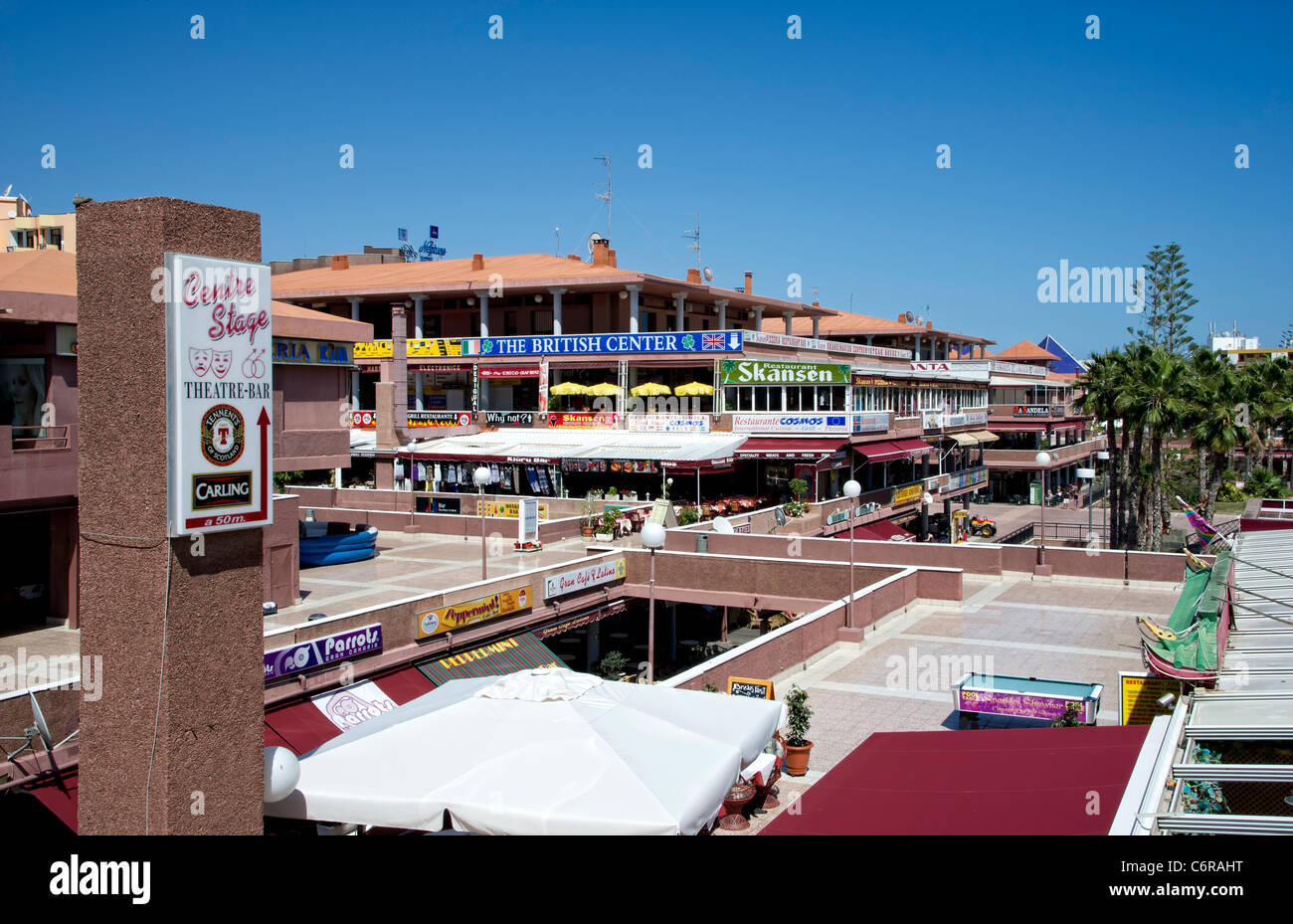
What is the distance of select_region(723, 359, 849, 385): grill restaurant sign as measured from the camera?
4038cm

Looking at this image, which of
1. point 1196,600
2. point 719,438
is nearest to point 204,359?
point 1196,600

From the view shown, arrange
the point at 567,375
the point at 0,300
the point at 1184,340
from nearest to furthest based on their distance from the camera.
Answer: the point at 0,300 → the point at 567,375 → the point at 1184,340

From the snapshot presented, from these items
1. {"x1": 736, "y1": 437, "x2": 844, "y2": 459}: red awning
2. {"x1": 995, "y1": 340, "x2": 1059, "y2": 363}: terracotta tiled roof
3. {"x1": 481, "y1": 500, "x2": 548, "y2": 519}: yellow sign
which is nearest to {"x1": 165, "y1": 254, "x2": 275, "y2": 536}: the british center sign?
{"x1": 481, "y1": 500, "x2": 548, "y2": 519}: yellow sign

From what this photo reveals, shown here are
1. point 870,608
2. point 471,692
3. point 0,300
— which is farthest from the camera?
point 870,608

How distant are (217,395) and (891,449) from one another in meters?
37.6

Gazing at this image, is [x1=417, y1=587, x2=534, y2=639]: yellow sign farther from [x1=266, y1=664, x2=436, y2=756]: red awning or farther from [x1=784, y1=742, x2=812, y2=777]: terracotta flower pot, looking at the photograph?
[x1=784, y1=742, x2=812, y2=777]: terracotta flower pot

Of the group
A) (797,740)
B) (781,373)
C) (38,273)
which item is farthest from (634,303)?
(797,740)

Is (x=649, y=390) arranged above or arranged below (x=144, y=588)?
above

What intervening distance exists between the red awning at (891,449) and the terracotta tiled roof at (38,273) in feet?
94.9

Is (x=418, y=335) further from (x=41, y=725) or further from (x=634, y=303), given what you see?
(x=41, y=725)

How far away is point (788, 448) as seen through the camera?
3997 centimetres

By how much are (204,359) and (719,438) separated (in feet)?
107
